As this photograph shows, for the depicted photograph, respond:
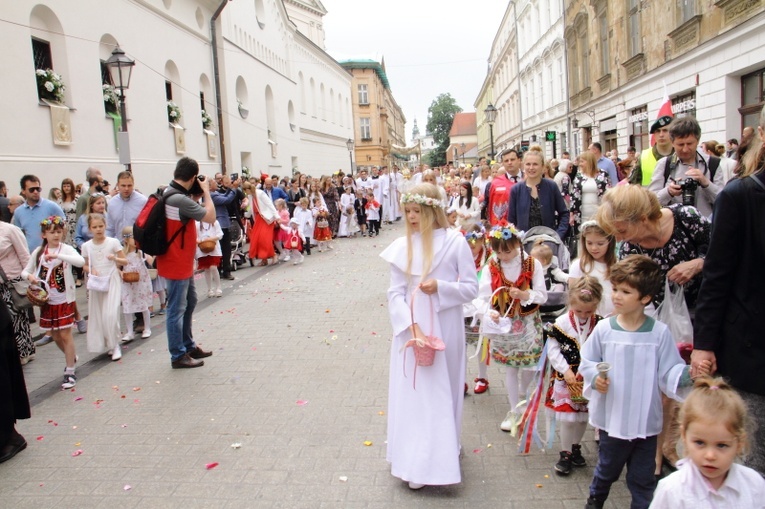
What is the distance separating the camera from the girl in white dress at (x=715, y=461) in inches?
87.2

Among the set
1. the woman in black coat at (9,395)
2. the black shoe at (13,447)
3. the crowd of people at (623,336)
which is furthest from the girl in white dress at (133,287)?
the crowd of people at (623,336)

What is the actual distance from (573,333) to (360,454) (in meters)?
1.69

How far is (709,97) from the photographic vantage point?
15.5 metres

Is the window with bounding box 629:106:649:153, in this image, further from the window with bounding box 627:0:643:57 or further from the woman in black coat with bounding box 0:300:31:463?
the woman in black coat with bounding box 0:300:31:463

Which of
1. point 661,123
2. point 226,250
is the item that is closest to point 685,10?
point 661,123

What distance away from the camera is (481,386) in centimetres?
548

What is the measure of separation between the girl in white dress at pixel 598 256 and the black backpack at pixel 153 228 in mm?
4236

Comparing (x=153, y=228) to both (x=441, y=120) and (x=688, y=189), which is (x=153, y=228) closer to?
(x=688, y=189)

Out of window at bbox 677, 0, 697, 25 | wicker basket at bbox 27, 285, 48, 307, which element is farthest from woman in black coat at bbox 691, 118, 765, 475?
window at bbox 677, 0, 697, 25

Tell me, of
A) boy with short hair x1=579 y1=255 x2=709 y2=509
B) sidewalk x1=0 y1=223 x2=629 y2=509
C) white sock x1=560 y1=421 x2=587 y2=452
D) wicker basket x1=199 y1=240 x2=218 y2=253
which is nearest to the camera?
boy with short hair x1=579 y1=255 x2=709 y2=509

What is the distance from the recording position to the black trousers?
12773 millimetres

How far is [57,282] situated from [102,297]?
1.95 ft

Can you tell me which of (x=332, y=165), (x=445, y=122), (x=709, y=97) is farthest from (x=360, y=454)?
(x=445, y=122)

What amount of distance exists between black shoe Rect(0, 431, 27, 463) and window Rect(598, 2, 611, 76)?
25.3m
